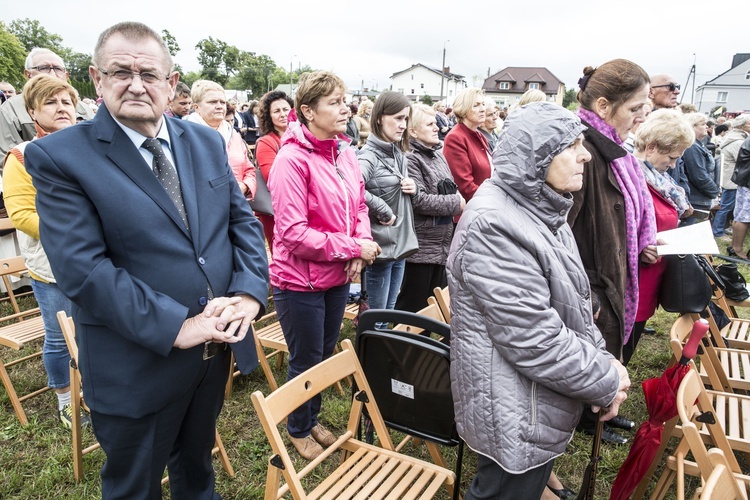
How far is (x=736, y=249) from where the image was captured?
7.41 metres

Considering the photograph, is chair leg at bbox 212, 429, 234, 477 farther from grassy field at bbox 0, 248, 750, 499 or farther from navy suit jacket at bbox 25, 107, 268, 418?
navy suit jacket at bbox 25, 107, 268, 418

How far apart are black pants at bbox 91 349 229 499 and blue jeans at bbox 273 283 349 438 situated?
27.1 inches

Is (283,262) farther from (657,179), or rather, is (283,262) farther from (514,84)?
(514,84)

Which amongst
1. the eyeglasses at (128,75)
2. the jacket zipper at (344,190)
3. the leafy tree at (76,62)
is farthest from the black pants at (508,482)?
the leafy tree at (76,62)

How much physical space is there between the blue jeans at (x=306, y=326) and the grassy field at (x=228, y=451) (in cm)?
38

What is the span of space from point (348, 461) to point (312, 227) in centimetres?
121

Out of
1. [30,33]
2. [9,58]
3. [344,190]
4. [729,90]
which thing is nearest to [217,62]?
[30,33]

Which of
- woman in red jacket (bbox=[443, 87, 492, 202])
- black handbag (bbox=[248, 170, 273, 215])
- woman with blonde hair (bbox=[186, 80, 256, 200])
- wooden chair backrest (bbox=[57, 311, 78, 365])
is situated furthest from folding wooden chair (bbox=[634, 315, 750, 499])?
woman with blonde hair (bbox=[186, 80, 256, 200])

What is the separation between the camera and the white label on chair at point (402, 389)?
2234 mm

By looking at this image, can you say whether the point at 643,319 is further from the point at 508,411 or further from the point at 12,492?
the point at 12,492

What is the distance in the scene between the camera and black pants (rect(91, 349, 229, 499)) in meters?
1.70

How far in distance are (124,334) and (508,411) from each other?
1318 mm

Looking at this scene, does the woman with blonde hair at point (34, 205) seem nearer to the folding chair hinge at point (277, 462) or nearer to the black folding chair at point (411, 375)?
the folding chair hinge at point (277, 462)

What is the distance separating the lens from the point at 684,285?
9.72 feet
